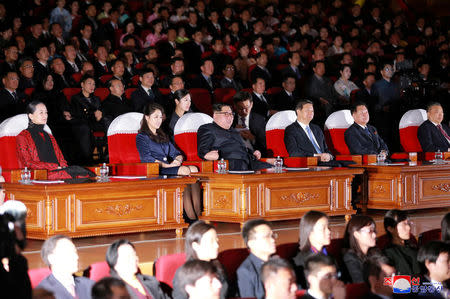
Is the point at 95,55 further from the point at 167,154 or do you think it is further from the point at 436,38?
the point at 436,38

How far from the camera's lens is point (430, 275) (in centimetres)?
371

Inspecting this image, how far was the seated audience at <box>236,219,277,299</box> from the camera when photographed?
3.39m

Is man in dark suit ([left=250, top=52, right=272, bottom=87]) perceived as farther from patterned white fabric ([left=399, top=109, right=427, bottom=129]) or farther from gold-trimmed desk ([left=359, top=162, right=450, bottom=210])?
gold-trimmed desk ([left=359, top=162, right=450, bottom=210])

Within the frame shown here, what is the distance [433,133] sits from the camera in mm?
7602

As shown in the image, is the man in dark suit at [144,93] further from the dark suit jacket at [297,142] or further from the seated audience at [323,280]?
the seated audience at [323,280]

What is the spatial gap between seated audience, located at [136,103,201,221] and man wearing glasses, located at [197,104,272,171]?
0.26 m

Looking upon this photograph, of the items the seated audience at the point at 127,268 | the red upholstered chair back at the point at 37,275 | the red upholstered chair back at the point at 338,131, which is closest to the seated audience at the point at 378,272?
the seated audience at the point at 127,268

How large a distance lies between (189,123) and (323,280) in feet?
11.9

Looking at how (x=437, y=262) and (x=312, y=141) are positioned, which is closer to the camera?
(x=437, y=262)

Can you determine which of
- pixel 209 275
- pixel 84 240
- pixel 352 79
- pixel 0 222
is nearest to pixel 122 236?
pixel 84 240

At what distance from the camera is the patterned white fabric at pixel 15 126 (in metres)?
5.79

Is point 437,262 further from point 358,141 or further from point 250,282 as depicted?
point 358,141

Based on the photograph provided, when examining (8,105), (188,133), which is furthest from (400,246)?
(8,105)

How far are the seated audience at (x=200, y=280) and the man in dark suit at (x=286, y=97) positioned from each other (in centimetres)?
549
